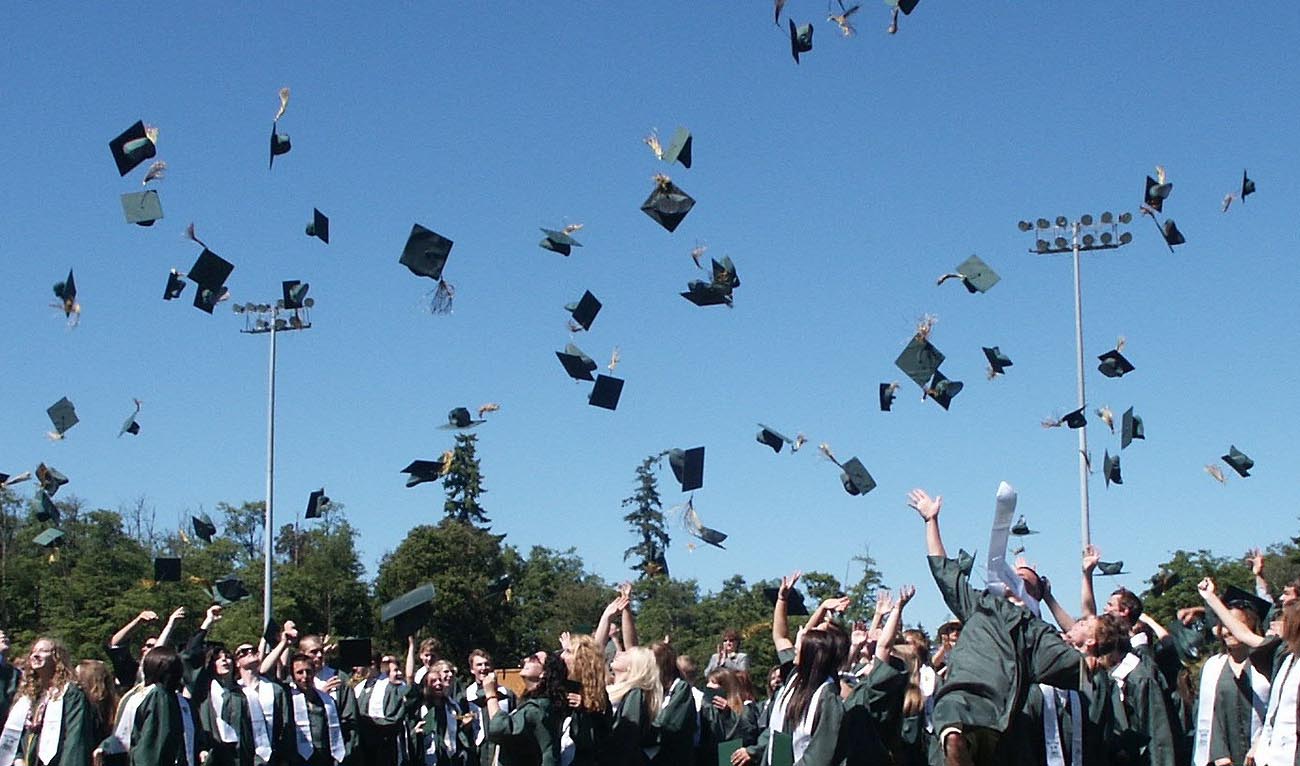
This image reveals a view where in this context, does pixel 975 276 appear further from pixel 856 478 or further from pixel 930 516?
pixel 930 516

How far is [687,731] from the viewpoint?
8656 mm

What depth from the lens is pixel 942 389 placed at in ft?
46.6

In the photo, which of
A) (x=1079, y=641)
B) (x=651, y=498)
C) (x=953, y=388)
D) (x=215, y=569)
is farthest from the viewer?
(x=651, y=498)

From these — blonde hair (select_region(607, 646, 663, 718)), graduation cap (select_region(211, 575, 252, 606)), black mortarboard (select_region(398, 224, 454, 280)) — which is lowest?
blonde hair (select_region(607, 646, 663, 718))

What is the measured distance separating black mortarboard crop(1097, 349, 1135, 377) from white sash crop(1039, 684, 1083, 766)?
986 cm

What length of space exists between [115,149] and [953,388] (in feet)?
24.0

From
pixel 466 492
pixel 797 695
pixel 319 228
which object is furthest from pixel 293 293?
pixel 466 492

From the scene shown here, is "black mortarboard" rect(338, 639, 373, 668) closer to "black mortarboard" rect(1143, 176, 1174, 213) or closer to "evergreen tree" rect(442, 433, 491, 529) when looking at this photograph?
"black mortarboard" rect(1143, 176, 1174, 213)

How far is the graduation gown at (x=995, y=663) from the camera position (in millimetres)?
6566

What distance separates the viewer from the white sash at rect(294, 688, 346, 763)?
34.7 feet

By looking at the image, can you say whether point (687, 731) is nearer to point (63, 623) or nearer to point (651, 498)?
point (63, 623)

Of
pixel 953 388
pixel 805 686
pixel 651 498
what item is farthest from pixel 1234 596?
pixel 651 498


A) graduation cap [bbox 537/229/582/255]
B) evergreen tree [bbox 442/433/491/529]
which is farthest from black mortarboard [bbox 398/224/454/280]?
evergreen tree [bbox 442/433/491/529]

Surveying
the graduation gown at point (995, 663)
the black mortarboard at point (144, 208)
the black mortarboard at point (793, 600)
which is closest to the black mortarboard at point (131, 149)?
the black mortarboard at point (144, 208)
